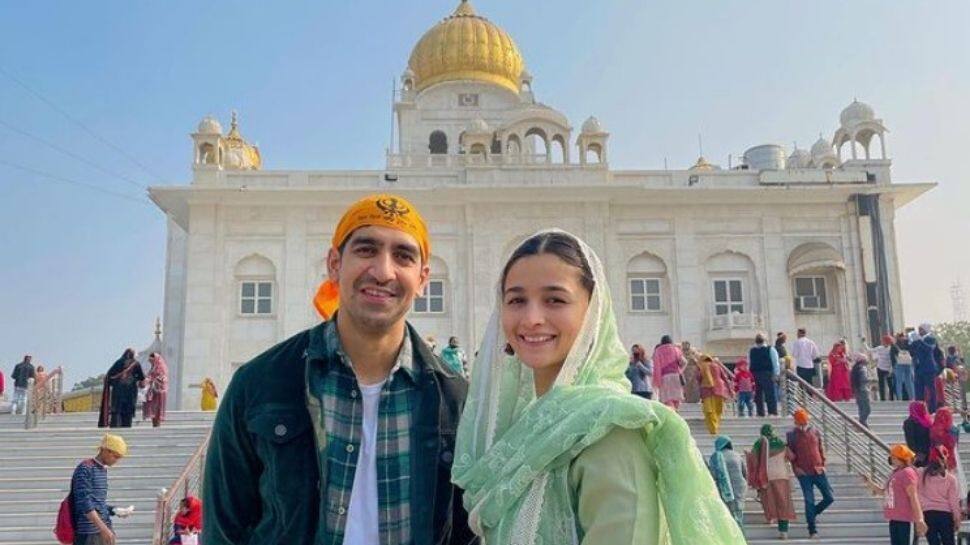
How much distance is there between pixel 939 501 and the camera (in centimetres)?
804

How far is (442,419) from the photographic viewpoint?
264cm

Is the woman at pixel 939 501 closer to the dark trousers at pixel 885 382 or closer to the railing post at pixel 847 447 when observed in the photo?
the railing post at pixel 847 447

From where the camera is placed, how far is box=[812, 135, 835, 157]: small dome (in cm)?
2860

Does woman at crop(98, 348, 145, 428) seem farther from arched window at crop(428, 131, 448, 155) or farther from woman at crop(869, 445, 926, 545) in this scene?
arched window at crop(428, 131, 448, 155)

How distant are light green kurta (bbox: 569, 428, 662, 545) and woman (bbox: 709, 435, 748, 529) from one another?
7.06 metres

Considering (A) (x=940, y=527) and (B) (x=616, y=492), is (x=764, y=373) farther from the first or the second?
(B) (x=616, y=492)

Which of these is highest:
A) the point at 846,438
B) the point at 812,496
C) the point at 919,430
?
the point at 919,430

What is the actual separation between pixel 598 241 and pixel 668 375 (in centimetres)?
1094

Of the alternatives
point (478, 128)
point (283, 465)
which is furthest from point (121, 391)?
point (478, 128)

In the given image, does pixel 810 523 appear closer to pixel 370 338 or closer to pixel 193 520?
pixel 193 520

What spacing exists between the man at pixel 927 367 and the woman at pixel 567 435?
14.5m

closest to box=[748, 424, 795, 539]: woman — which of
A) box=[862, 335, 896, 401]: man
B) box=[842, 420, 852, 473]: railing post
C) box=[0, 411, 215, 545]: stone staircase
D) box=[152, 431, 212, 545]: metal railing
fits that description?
box=[842, 420, 852, 473]: railing post

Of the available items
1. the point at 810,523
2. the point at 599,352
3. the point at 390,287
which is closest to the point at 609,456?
the point at 599,352

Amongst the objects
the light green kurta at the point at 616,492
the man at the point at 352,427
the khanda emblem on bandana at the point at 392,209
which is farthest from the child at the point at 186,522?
the light green kurta at the point at 616,492
